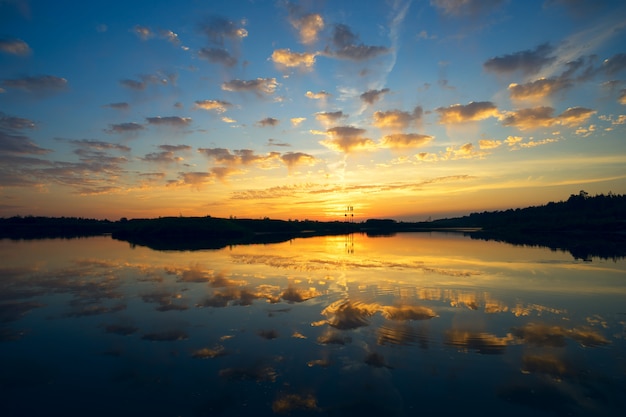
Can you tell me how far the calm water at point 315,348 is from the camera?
22.5ft

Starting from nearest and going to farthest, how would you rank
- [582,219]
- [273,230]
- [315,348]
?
[315,348]
[582,219]
[273,230]

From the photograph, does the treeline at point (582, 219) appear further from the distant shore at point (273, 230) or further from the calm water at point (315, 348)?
the calm water at point (315, 348)

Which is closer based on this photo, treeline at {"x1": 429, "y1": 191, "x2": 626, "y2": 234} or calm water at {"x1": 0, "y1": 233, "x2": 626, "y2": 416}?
calm water at {"x1": 0, "y1": 233, "x2": 626, "y2": 416}

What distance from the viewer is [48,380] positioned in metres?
7.90

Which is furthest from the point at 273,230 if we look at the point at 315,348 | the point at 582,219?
the point at 315,348

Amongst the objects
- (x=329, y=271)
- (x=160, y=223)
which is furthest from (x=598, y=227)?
(x=160, y=223)

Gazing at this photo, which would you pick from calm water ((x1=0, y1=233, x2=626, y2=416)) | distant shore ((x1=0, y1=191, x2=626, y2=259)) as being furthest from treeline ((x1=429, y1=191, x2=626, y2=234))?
calm water ((x1=0, y1=233, x2=626, y2=416))

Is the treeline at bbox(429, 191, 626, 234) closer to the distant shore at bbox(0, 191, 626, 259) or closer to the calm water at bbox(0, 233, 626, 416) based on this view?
the distant shore at bbox(0, 191, 626, 259)

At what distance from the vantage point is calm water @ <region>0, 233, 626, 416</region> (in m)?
6.87

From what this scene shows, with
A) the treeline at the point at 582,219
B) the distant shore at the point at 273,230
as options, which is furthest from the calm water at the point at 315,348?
the treeline at the point at 582,219

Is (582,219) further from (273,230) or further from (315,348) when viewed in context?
(315,348)

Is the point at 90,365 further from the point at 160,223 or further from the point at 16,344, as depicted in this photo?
the point at 160,223

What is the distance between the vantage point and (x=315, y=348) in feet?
31.5

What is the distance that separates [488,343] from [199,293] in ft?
40.3
